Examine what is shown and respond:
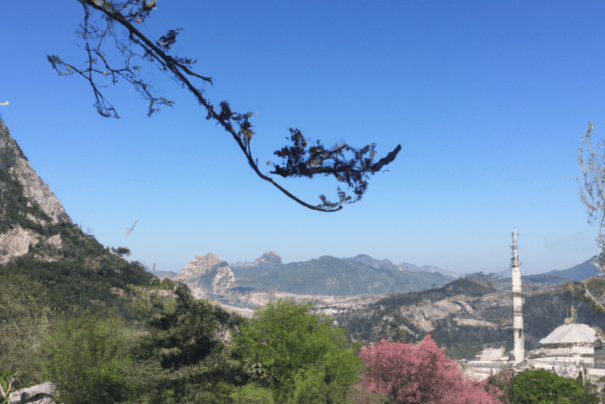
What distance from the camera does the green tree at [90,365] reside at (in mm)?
22547

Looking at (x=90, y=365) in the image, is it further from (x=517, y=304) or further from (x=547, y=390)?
(x=517, y=304)

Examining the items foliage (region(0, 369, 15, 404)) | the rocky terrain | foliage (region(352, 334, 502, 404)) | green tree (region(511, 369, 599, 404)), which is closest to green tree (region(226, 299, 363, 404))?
foliage (region(352, 334, 502, 404))

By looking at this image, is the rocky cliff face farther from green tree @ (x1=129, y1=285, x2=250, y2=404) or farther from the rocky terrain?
green tree @ (x1=129, y1=285, x2=250, y2=404)

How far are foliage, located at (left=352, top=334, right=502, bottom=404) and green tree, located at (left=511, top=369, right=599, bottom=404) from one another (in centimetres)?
293

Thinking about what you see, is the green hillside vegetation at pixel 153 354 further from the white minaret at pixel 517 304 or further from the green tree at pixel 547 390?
the white minaret at pixel 517 304

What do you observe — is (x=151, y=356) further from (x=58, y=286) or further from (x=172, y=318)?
(x=58, y=286)

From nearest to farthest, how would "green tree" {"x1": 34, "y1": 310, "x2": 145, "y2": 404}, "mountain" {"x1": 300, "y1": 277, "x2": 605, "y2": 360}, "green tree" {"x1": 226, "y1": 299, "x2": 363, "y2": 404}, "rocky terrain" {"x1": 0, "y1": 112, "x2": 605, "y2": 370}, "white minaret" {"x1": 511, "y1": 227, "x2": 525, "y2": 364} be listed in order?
"green tree" {"x1": 34, "y1": 310, "x2": 145, "y2": 404}
"green tree" {"x1": 226, "y1": 299, "x2": 363, "y2": 404}
"white minaret" {"x1": 511, "y1": 227, "x2": 525, "y2": 364}
"rocky terrain" {"x1": 0, "y1": 112, "x2": 605, "y2": 370}
"mountain" {"x1": 300, "y1": 277, "x2": 605, "y2": 360}

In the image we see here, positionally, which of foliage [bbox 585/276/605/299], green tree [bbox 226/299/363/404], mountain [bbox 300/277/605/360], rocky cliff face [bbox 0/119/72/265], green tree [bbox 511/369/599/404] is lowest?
mountain [bbox 300/277/605/360]

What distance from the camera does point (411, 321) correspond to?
164375mm

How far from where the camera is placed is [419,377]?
2377 cm

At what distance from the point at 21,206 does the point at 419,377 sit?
98937mm

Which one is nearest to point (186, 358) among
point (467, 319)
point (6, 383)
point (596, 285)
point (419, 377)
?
point (419, 377)

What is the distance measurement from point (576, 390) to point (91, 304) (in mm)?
67541

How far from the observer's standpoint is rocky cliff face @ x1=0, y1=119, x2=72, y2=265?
253ft
